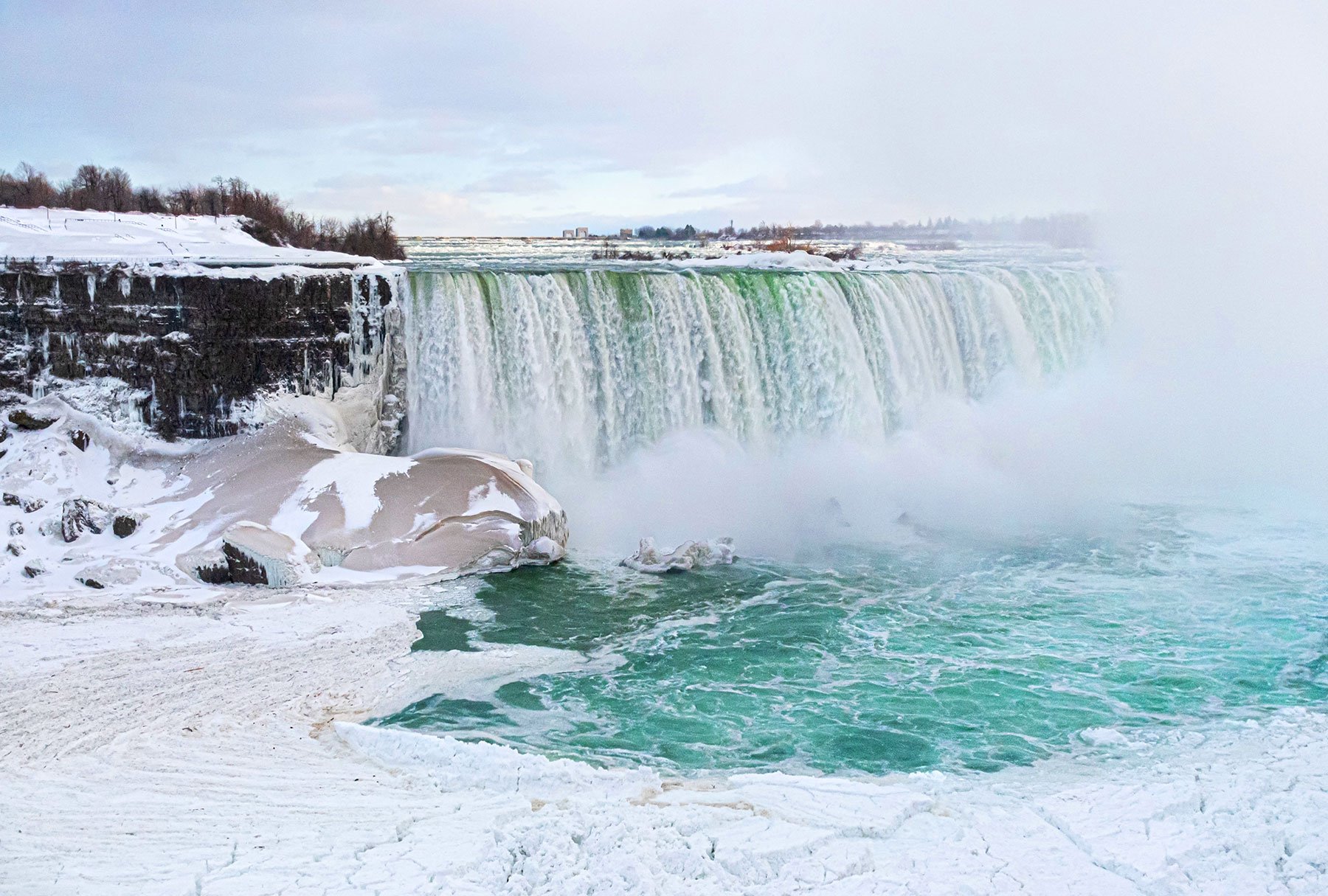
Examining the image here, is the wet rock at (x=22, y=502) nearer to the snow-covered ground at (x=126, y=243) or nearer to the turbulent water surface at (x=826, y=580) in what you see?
the snow-covered ground at (x=126, y=243)

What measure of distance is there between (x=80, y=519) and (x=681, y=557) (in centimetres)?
700

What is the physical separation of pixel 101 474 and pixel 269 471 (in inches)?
88.5

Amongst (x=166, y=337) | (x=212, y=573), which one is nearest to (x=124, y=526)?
(x=212, y=573)

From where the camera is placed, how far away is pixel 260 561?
11555 mm

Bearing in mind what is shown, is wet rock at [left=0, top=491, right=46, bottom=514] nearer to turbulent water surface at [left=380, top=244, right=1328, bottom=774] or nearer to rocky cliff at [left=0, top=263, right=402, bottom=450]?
rocky cliff at [left=0, top=263, right=402, bottom=450]

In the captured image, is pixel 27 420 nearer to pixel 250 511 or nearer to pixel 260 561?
pixel 250 511

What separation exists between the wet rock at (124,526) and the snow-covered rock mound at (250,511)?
0.02m

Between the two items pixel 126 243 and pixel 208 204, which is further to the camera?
pixel 208 204

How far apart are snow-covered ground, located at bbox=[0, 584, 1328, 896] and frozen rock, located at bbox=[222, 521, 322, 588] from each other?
9.10 ft

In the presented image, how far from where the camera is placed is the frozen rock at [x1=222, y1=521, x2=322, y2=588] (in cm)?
1155

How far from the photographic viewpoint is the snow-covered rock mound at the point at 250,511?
38.2 ft

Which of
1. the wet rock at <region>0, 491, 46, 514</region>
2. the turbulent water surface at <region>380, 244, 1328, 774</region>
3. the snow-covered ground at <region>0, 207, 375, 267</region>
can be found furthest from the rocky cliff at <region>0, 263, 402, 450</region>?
the turbulent water surface at <region>380, 244, 1328, 774</region>

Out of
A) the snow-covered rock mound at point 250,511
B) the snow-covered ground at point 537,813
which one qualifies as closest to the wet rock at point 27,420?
the snow-covered rock mound at point 250,511

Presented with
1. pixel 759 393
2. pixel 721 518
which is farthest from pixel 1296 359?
pixel 721 518
